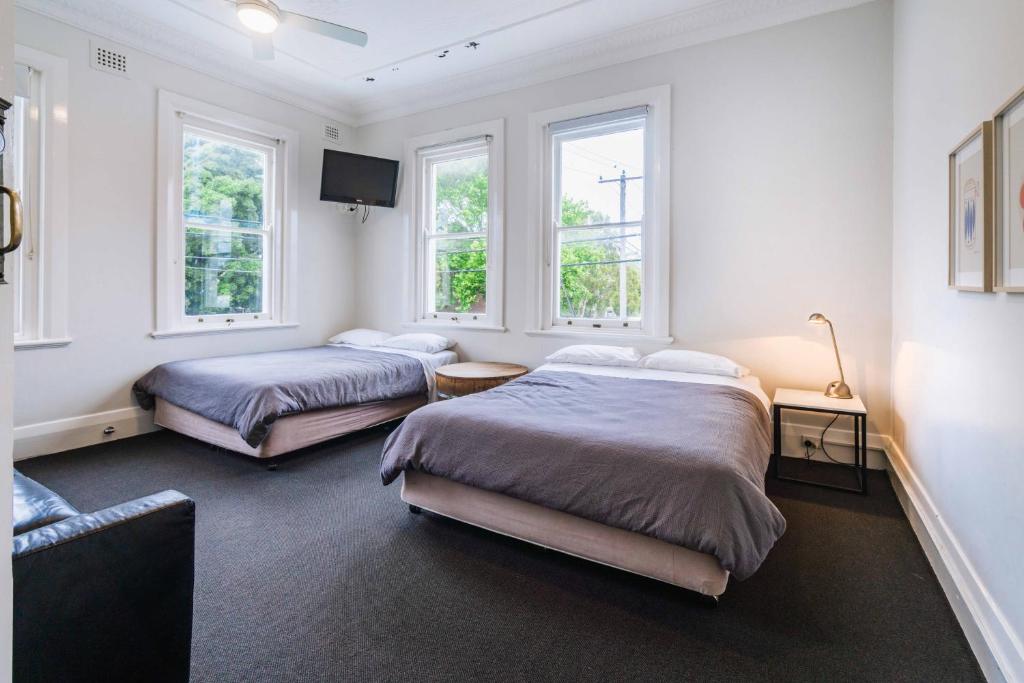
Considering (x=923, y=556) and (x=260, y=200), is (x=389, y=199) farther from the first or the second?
(x=923, y=556)

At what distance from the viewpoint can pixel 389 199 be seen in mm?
5012

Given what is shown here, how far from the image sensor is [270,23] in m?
2.85

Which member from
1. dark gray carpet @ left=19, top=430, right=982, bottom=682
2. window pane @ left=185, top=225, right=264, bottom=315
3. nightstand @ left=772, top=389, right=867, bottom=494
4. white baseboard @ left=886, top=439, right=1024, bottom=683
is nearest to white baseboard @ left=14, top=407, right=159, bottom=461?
window pane @ left=185, top=225, right=264, bottom=315

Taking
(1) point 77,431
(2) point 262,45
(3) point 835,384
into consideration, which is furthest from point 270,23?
(3) point 835,384

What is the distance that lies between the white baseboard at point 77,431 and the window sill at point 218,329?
24.2 inches

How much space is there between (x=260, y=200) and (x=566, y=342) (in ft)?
10.3

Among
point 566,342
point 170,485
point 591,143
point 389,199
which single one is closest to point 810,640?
point 566,342

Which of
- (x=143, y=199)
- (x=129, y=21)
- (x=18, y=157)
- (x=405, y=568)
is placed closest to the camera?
(x=405, y=568)

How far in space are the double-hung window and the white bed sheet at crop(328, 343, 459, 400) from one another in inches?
13.6

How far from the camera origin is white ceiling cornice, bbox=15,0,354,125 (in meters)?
3.37

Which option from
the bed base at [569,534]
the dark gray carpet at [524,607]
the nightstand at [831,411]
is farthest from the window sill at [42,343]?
the nightstand at [831,411]

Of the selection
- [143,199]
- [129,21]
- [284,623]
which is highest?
[129,21]

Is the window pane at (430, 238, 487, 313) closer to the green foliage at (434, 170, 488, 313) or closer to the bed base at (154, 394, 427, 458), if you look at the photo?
the green foliage at (434, 170, 488, 313)

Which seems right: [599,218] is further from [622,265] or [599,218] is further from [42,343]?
[42,343]
